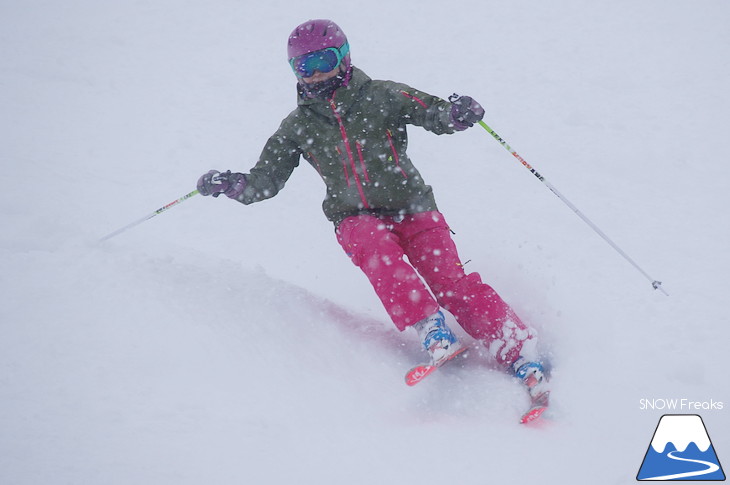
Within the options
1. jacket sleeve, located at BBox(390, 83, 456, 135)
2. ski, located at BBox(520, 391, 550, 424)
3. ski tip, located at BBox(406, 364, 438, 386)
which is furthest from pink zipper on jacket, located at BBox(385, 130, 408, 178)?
ski, located at BBox(520, 391, 550, 424)

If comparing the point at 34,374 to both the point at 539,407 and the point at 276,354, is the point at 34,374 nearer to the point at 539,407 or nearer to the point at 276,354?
the point at 276,354

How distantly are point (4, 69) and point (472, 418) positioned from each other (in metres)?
7.84

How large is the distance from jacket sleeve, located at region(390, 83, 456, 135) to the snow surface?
1495 mm

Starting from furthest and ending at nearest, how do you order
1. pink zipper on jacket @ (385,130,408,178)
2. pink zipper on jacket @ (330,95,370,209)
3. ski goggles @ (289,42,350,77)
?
pink zipper on jacket @ (385,130,408,178) < pink zipper on jacket @ (330,95,370,209) < ski goggles @ (289,42,350,77)

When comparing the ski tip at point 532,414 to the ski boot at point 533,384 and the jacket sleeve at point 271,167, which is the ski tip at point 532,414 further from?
the jacket sleeve at point 271,167

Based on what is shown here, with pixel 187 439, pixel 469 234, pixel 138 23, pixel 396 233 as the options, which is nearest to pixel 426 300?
pixel 396 233

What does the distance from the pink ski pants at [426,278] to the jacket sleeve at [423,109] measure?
0.62m

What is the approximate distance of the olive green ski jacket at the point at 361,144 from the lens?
3.79 meters

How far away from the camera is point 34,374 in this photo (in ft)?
10.4

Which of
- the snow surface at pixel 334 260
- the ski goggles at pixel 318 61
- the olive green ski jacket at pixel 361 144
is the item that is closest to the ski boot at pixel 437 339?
the snow surface at pixel 334 260

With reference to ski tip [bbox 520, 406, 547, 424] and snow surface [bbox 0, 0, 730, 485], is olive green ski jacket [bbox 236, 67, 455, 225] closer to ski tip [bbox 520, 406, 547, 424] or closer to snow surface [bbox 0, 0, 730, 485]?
snow surface [bbox 0, 0, 730, 485]

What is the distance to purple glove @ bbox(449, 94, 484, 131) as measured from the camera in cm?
349

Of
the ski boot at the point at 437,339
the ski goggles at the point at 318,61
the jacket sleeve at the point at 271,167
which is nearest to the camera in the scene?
the ski boot at the point at 437,339

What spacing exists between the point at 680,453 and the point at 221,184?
3.20m
